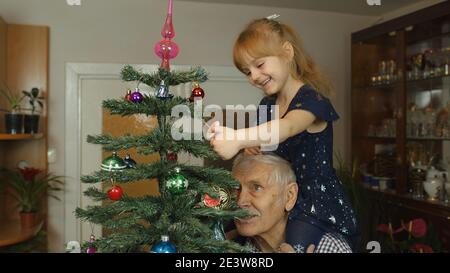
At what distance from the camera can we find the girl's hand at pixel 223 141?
469 millimetres

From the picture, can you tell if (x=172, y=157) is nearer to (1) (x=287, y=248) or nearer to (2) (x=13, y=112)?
(1) (x=287, y=248)

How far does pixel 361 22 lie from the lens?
2.19 feet

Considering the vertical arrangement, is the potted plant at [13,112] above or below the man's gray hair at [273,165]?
above

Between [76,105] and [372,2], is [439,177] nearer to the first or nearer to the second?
[372,2]

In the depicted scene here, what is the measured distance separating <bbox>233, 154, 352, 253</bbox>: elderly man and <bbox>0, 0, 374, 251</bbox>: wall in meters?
0.15

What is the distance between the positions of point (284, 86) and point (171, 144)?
193 mm

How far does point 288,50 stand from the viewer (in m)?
0.53

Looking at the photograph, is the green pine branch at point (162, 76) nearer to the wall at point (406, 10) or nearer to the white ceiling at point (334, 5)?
the white ceiling at point (334, 5)

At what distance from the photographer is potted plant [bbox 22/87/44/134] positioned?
65 cm

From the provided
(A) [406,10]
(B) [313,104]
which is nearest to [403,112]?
(A) [406,10]

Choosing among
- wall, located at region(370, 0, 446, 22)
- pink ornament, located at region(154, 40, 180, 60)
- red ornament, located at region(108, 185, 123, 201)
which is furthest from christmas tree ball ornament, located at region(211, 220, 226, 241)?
wall, located at region(370, 0, 446, 22)

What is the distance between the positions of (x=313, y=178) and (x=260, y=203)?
86 mm

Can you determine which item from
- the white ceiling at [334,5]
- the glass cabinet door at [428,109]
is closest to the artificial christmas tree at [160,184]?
the white ceiling at [334,5]

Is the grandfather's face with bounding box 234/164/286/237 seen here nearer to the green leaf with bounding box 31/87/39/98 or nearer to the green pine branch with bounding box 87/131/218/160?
the green pine branch with bounding box 87/131/218/160
